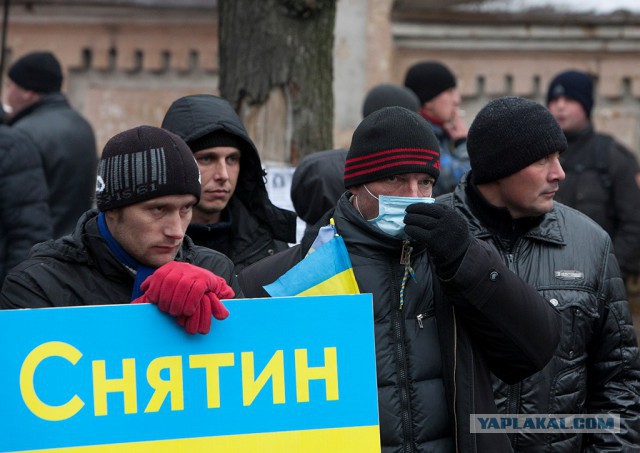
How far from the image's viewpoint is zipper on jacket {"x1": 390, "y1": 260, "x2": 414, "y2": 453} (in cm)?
317

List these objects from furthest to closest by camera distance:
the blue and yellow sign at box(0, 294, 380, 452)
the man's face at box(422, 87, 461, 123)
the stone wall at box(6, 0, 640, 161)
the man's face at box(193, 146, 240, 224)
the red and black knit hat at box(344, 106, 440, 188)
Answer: the stone wall at box(6, 0, 640, 161) < the man's face at box(422, 87, 461, 123) < the man's face at box(193, 146, 240, 224) < the red and black knit hat at box(344, 106, 440, 188) < the blue and yellow sign at box(0, 294, 380, 452)

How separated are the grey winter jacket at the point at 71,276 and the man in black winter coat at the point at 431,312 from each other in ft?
1.44

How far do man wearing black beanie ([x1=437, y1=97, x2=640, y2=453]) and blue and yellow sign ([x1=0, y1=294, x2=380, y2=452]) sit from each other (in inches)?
28.8

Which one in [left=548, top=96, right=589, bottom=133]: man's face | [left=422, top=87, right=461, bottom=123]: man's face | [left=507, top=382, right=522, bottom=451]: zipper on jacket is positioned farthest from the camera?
[left=548, top=96, right=589, bottom=133]: man's face

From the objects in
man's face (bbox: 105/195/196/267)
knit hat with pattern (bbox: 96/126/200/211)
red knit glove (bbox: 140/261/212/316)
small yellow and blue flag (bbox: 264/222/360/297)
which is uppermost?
knit hat with pattern (bbox: 96/126/200/211)

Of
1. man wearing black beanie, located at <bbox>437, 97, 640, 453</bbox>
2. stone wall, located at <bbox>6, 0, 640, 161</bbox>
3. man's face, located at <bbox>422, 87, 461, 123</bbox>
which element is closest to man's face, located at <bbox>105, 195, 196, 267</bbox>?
man wearing black beanie, located at <bbox>437, 97, 640, 453</bbox>

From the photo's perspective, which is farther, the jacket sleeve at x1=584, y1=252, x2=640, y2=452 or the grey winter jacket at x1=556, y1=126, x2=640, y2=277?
the grey winter jacket at x1=556, y1=126, x2=640, y2=277

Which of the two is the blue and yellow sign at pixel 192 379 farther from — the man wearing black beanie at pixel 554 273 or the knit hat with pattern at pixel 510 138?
the knit hat with pattern at pixel 510 138

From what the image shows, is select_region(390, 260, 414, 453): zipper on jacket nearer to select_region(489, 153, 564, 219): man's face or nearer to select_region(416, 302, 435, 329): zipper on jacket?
select_region(416, 302, 435, 329): zipper on jacket

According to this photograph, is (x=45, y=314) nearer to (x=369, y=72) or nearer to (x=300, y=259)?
(x=300, y=259)

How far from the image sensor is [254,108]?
19.5 ft

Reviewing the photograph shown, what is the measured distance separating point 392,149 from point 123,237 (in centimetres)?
81

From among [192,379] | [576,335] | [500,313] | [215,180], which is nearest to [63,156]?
[215,180]

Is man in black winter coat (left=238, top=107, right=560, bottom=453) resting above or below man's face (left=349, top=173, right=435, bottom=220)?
below
